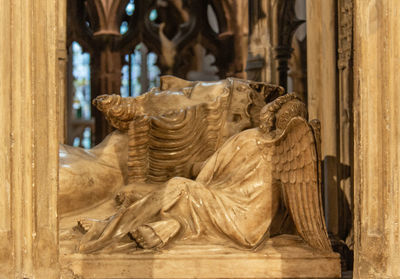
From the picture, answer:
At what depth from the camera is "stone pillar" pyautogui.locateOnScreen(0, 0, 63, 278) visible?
17.2 feet

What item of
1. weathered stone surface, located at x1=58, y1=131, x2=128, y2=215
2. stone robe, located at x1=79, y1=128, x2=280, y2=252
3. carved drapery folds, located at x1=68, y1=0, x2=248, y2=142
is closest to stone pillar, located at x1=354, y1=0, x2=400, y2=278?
stone robe, located at x1=79, y1=128, x2=280, y2=252

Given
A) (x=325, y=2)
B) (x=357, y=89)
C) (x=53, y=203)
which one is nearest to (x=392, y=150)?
(x=357, y=89)

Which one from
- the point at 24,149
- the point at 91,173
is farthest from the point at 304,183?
the point at 24,149

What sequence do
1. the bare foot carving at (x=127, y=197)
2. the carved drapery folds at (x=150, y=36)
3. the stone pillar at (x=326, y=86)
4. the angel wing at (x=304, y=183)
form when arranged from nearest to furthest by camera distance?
the angel wing at (x=304, y=183) → the bare foot carving at (x=127, y=197) → the stone pillar at (x=326, y=86) → the carved drapery folds at (x=150, y=36)

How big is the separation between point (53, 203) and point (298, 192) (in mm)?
2071

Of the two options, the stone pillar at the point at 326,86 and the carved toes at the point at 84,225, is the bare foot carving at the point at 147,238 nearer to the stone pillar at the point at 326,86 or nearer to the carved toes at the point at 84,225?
the carved toes at the point at 84,225

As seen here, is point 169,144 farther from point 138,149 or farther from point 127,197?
point 127,197

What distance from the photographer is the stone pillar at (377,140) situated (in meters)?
5.66

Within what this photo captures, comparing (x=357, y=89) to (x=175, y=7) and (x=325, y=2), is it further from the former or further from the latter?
(x=175, y=7)

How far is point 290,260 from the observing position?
6.88m

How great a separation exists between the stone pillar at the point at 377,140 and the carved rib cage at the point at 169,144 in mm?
2136

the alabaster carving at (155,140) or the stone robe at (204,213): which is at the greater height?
the alabaster carving at (155,140)

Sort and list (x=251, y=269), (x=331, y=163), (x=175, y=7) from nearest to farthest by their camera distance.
A: (x=251, y=269)
(x=331, y=163)
(x=175, y=7)

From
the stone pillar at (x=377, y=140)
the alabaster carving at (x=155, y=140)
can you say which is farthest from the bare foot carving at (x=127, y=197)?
the stone pillar at (x=377, y=140)
